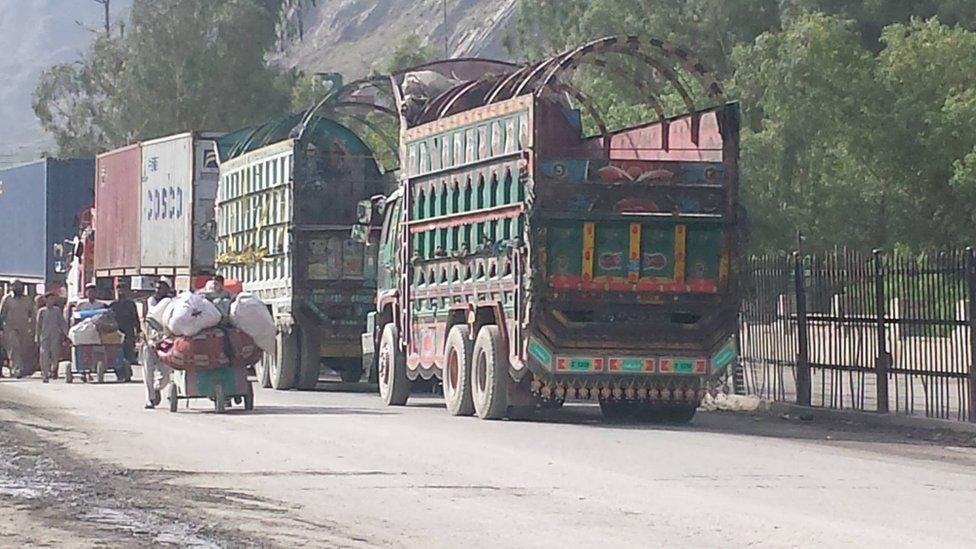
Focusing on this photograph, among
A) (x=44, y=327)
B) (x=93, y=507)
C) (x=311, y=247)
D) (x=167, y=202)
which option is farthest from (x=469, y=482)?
(x=167, y=202)

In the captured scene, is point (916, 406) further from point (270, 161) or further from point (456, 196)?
point (270, 161)

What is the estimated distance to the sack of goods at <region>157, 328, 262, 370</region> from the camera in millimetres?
21406

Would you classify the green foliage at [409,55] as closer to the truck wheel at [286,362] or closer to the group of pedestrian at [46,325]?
the group of pedestrian at [46,325]

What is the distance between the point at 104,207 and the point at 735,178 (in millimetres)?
22082

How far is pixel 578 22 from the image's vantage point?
2844 inches

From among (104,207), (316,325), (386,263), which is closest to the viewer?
(386,263)

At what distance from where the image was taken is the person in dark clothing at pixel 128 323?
30.5 meters

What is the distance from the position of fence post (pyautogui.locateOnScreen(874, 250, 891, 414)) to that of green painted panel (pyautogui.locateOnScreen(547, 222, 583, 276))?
11.4ft

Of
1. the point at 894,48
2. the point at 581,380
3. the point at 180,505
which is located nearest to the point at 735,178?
the point at 581,380

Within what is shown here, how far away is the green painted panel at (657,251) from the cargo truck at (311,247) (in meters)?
7.84

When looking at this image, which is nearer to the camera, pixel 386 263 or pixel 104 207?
pixel 386 263

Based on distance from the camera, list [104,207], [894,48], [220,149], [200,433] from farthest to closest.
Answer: [894,48]
[104,207]
[220,149]
[200,433]

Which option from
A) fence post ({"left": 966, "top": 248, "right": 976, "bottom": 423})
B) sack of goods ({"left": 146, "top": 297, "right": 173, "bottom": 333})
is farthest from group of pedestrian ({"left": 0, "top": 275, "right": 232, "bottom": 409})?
fence post ({"left": 966, "top": 248, "right": 976, "bottom": 423})

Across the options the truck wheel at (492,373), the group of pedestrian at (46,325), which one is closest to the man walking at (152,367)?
the group of pedestrian at (46,325)
